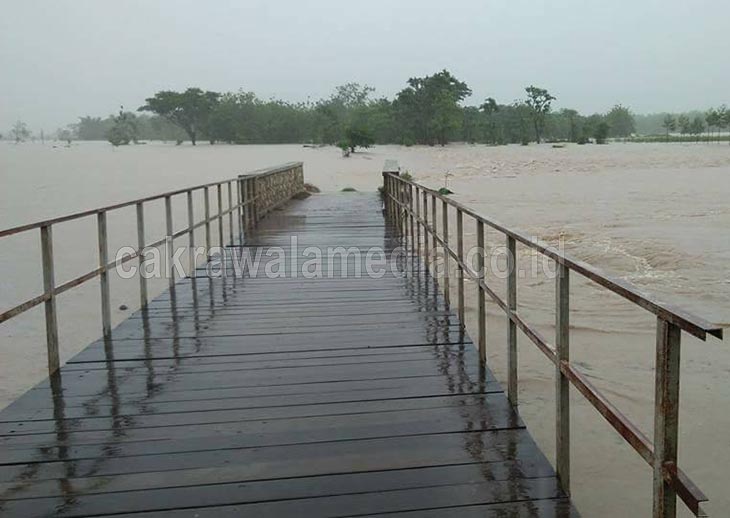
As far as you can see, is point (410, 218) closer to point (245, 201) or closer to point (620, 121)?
point (245, 201)

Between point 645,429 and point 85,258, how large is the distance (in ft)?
40.6

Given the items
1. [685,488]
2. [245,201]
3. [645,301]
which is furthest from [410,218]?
[685,488]

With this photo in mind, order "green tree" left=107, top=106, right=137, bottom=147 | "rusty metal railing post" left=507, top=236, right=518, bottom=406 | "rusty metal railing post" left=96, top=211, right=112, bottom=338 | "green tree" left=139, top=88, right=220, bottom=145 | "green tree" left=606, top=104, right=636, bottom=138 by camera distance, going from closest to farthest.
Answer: "rusty metal railing post" left=507, top=236, right=518, bottom=406
"rusty metal railing post" left=96, top=211, right=112, bottom=338
"green tree" left=139, top=88, right=220, bottom=145
"green tree" left=107, top=106, right=137, bottom=147
"green tree" left=606, top=104, right=636, bottom=138

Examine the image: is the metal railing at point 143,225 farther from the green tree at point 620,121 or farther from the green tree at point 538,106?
the green tree at point 620,121

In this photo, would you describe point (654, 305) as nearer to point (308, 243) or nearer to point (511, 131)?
point (308, 243)

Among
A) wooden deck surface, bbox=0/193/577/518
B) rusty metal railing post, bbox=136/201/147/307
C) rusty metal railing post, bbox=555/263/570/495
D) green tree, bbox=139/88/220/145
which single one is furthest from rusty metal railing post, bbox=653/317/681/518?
green tree, bbox=139/88/220/145

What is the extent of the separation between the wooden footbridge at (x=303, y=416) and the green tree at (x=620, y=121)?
111 metres

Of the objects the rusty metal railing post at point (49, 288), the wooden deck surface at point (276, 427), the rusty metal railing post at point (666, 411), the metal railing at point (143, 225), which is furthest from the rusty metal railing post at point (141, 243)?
the rusty metal railing post at point (666, 411)

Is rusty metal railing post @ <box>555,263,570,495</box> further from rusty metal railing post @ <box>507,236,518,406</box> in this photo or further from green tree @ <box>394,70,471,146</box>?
green tree @ <box>394,70,471,146</box>

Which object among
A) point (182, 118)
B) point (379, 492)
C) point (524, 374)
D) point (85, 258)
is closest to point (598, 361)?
point (524, 374)

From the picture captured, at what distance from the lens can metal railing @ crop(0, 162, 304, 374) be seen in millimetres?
4273

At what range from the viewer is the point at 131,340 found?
5195 millimetres

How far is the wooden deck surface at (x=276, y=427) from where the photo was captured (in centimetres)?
287

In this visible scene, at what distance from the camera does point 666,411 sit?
2035 mm
